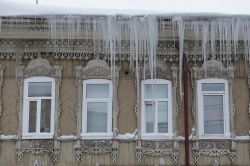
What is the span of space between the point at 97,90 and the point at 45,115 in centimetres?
151

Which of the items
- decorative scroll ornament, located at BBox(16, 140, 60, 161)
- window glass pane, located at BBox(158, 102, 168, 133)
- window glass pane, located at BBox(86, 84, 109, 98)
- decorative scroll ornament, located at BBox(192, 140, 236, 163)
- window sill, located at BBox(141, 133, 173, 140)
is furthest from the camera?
window glass pane, located at BBox(86, 84, 109, 98)

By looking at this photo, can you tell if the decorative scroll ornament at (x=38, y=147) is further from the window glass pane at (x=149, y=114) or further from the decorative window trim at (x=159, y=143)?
the window glass pane at (x=149, y=114)

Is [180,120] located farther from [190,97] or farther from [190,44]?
[190,44]

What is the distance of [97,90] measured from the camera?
14.6 metres

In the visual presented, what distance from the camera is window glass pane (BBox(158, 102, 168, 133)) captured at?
14.5m

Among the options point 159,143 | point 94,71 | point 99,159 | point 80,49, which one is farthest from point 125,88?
point 99,159

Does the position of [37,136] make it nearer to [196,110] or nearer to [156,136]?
[156,136]

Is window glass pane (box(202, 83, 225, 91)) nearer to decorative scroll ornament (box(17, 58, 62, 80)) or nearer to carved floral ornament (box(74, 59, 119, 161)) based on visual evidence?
carved floral ornament (box(74, 59, 119, 161))

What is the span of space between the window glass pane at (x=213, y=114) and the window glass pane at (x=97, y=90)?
2619 millimetres

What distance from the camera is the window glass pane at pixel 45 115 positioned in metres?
14.4

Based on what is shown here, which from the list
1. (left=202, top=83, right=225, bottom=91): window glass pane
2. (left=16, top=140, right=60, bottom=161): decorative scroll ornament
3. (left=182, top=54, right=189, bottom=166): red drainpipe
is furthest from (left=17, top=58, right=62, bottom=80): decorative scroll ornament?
(left=202, top=83, right=225, bottom=91): window glass pane

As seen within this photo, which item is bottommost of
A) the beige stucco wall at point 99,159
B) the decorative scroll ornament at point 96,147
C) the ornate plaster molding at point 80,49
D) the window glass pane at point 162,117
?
the beige stucco wall at point 99,159

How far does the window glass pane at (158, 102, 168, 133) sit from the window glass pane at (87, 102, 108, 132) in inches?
55.7

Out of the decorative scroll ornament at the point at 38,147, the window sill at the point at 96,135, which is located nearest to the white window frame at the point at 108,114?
the window sill at the point at 96,135
